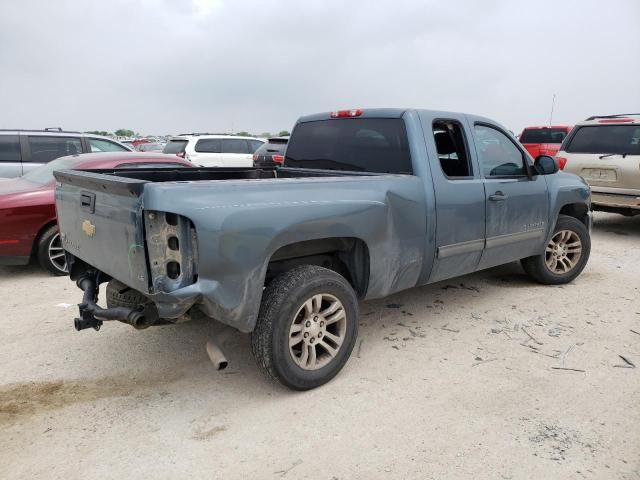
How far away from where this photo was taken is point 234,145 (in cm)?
1446

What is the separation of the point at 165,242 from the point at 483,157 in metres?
2.94

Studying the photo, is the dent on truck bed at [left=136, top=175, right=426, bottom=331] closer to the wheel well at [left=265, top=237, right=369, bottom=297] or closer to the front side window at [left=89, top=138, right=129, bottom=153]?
the wheel well at [left=265, top=237, right=369, bottom=297]

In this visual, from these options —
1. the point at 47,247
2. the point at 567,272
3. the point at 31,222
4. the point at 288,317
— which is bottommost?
the point at 567,272

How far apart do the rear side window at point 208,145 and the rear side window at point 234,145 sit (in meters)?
0.15

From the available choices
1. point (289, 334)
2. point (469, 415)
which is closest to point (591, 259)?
point (469, 415)

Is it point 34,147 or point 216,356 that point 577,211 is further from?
point 34,147

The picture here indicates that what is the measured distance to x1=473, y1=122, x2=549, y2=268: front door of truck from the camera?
436 centimetres

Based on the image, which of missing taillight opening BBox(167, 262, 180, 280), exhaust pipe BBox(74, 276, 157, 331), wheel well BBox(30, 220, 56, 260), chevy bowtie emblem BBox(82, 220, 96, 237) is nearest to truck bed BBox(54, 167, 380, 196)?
chevy bowtie emblem BBox(82, 220, 96, 237)

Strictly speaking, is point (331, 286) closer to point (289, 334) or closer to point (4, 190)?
point (289, 334)

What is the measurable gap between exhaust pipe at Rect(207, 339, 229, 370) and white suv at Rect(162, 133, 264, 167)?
10.9m

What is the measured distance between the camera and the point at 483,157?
439 centimetres

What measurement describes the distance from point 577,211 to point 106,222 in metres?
4.94

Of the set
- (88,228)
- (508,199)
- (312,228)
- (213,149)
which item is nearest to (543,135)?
(213,149)

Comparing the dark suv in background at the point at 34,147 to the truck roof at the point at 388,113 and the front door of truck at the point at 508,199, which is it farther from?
the front door of truck at the point at 508,199
